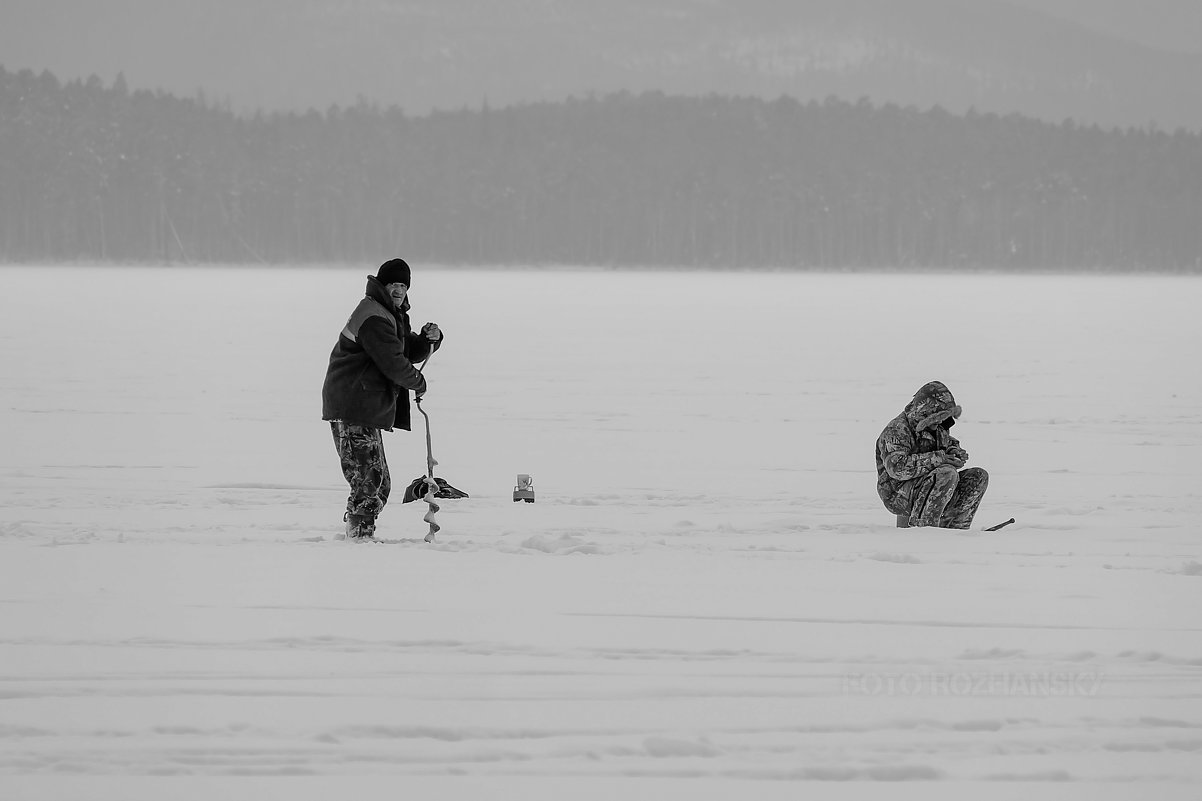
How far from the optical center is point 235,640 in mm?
5234

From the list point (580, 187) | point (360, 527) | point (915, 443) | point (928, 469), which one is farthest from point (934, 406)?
point (580, 187)

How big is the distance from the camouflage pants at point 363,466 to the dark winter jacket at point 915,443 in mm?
2471

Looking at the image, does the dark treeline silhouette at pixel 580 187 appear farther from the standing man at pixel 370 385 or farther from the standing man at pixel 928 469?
the standing man at pixel 928 469

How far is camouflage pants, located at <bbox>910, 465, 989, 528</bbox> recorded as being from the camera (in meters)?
7.69

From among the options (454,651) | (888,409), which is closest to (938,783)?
(454,651)

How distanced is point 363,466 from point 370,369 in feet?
1.54

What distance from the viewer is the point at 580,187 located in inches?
5054

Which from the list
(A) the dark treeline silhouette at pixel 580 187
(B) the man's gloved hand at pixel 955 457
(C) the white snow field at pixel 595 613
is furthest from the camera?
(A) the dark treeline silhouette at pixel 580 187

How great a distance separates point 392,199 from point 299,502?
123218 millimetres

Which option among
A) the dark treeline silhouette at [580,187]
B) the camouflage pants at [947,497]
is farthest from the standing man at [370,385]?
the dark treeline silhouette at [580,187]

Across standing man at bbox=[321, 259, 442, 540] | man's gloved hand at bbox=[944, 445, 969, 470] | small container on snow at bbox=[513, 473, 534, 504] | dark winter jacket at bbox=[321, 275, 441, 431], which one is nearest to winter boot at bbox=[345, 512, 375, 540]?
standing man at bbox=[321, 259, 442, 540]

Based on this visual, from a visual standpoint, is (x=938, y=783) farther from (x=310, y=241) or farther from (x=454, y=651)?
(x=310, y=241)

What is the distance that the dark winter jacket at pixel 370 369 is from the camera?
6984mm

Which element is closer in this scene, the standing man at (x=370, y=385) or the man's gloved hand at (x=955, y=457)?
the standing man at (x=370, y=385)
